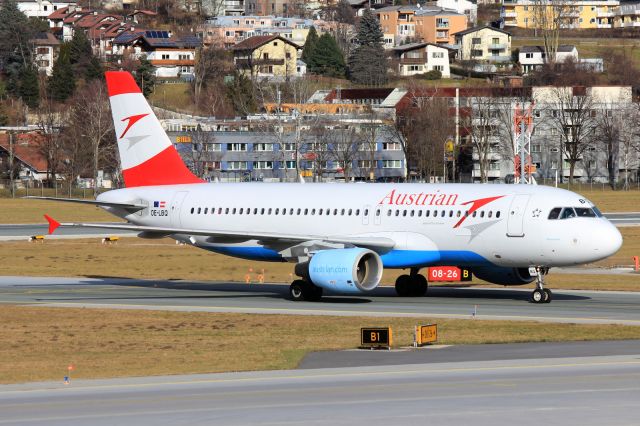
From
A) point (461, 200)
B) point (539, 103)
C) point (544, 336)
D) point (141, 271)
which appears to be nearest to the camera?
point (544, 336)

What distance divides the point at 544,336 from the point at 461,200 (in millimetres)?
10951

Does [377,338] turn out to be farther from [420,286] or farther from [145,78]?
[145,78]

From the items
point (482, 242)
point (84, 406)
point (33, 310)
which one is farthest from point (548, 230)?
point (84, 406)

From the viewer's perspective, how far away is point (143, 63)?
198m

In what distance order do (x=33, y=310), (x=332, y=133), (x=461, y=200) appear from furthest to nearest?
1. (x=332, y=133)
2. (x=461, y=200)
3. (x=33, y=310)

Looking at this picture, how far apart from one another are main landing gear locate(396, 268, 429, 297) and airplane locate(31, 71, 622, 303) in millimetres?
36

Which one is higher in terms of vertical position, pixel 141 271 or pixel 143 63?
pixel 143 63

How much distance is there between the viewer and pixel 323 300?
4638cm

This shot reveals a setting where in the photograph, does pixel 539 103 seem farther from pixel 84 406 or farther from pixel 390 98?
pixel 84 406

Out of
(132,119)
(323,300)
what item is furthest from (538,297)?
(132,119)

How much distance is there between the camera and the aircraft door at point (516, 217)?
141 ft

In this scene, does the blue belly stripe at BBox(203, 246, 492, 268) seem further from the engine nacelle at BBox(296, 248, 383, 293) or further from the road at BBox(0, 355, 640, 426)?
the road at BBox(0, 355, 640, 426)

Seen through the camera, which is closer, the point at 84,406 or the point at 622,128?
the point at 84,406

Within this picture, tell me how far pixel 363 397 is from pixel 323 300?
851 inches
